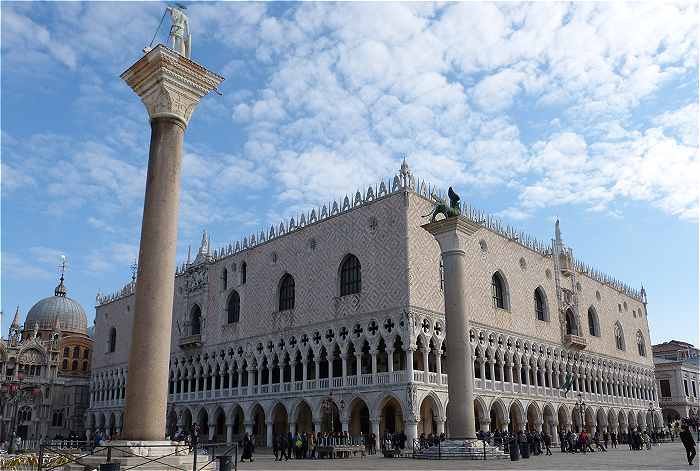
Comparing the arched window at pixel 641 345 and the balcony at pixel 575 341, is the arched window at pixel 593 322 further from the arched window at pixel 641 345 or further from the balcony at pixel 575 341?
the arched window at pixel 641 345

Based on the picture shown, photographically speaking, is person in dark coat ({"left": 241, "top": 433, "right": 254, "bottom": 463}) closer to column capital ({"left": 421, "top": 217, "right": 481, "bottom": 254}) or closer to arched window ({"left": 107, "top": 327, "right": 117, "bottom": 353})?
column capital ({"left": 421, "top": 217, "right": 481, "bottom": 254})

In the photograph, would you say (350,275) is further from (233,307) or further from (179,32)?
(179,32)

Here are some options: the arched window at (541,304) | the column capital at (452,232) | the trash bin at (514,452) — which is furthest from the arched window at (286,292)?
the trash bin at (514,452)

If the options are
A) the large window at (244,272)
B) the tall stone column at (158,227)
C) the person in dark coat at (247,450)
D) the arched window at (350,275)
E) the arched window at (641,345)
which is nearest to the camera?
the tall stone column at (158,227)

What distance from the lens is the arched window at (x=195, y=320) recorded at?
39562 millimetres

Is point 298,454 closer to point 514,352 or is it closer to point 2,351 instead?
point 514,352

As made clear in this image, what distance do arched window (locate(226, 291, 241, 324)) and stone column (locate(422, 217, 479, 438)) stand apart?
20.5 meters

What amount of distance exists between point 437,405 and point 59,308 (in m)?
45.9

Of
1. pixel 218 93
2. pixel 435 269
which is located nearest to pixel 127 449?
pixel 218 93

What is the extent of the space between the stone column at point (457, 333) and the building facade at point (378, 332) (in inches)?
311

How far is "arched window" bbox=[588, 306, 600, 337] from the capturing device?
141ft

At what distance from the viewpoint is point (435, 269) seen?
28.5 meters

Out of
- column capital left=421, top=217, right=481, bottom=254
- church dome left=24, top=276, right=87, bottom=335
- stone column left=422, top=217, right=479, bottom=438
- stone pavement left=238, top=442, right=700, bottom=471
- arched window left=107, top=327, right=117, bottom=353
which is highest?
church dome left=24, top=276, right=87, bottom=335

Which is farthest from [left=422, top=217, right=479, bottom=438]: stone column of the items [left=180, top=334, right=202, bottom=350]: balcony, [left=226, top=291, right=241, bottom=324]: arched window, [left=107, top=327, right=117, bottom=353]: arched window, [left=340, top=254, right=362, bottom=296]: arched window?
[left=107, top=327, right=117, bottom=353]: arched window
